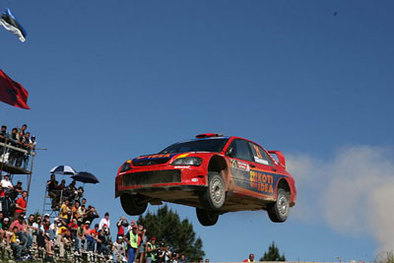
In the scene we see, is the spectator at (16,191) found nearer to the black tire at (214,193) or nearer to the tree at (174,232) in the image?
the black tire at (214,193)

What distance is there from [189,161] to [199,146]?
116cm

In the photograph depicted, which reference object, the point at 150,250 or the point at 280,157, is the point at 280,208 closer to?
the point at 280,157

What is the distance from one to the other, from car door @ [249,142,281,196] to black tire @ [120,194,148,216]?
2.49m

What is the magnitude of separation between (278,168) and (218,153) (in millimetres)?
2982

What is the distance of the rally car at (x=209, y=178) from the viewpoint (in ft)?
37.0

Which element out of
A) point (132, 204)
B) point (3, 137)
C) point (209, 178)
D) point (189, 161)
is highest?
point (3, 137)

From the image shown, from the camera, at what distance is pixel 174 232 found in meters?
50.2

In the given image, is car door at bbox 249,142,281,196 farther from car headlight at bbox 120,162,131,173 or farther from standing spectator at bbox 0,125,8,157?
standing spectator at bbox 0,125,8,157

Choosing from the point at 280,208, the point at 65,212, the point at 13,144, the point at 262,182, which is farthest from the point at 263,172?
the point at 13,144

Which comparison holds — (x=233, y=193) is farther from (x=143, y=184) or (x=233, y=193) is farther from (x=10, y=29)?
(x=10, y=29)

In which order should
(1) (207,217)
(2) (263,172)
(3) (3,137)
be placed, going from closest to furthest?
(2) (263,172) → (1) (207,217) → (3) (3,137)

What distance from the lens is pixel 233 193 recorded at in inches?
475

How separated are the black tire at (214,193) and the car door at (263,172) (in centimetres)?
122

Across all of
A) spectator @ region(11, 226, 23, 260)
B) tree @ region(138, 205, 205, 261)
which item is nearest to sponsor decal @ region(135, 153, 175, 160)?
spectator @ region(11, 226, 23, 260)
